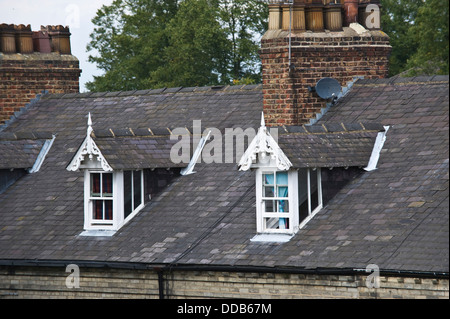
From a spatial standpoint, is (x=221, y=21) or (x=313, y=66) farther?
(x=221, y=21)

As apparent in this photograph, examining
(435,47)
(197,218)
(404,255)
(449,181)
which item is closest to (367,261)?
(404,255)

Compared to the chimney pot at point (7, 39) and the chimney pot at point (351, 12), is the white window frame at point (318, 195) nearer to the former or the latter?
the chimney pot at point (351, 12)

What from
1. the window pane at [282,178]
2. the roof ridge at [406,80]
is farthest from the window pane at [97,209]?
the roof ridge at [406,80]

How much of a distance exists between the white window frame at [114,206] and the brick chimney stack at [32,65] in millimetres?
6687

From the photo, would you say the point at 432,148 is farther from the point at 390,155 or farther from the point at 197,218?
the point at 197,218

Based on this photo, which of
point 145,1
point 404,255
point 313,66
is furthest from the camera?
point 145,1

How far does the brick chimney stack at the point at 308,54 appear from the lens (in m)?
23.0

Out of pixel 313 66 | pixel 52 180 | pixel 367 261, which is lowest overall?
pixel 367 261

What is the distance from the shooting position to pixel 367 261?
59.6 ft

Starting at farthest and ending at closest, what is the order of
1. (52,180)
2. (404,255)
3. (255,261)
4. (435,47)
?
(435,47), (52,180), (255,261), (404,255)

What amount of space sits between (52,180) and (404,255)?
32.7 feet

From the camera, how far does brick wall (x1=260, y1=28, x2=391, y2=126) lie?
2298cm

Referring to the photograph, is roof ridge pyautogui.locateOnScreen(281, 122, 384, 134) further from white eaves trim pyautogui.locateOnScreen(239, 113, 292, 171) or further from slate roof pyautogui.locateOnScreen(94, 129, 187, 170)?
slate roof pyautogui.locateOnScreen(94, 129, 187, 170)

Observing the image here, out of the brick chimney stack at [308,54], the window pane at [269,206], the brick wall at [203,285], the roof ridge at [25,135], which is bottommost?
the brick wall at [203,285]
